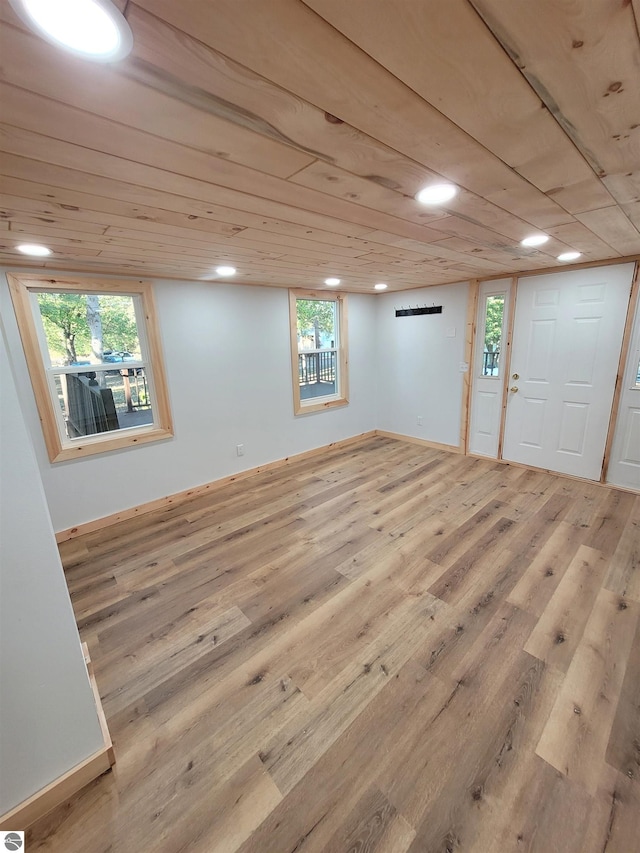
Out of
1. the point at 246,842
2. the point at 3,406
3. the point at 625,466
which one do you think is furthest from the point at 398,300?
the point at 246,842

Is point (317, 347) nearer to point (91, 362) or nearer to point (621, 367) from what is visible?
point (91, 362)

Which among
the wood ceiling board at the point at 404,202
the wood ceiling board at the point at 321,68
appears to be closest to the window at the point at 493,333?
the wood ceiling board at the point at 404,202

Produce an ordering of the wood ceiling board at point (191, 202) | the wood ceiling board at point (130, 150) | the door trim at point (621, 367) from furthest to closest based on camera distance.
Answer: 1. the door trim at point (621, 367)
2. the wood ceiling board at point (191, 202)
3. the wood ceiling board at point (130, 150)

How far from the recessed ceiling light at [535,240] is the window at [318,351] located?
249 centimetres

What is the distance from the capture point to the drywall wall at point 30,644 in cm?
107

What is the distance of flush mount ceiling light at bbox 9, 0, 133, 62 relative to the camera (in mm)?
581

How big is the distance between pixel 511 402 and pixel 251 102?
13.3 ft

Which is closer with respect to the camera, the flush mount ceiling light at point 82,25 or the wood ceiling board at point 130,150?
the flush mount ceiling light at point 82,25

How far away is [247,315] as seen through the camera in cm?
382

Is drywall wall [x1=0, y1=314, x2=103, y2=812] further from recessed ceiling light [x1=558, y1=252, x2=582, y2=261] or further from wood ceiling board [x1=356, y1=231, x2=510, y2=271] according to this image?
recessed ceiling light [x1=558, y1=252, x2=582, y2=261]

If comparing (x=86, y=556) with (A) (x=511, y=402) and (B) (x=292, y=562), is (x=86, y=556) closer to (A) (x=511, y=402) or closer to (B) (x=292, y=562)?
(B) (x=292, y=562)

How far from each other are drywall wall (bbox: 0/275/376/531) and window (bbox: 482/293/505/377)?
2225mm

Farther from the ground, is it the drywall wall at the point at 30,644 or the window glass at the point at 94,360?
the window glass at the point at 94,360

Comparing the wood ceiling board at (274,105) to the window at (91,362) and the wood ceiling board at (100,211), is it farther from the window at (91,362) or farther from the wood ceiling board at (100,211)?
the window at (91,362)
